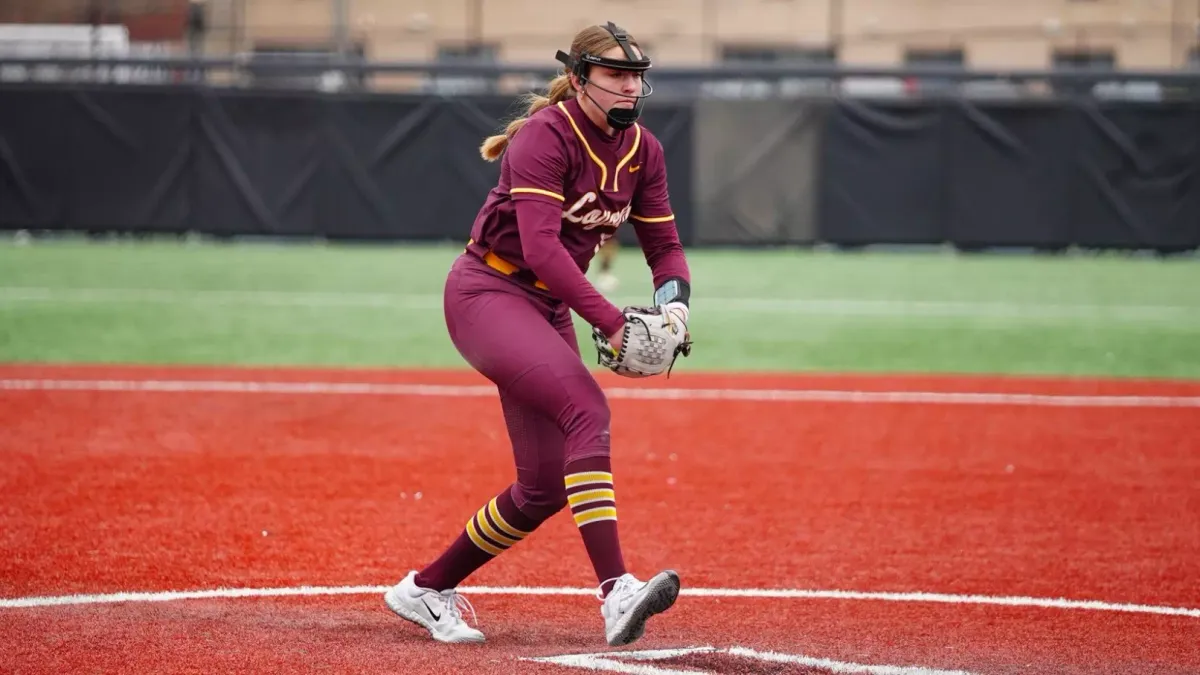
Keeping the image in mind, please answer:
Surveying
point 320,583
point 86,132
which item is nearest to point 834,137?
point 86,132

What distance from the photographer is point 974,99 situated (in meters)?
23.0

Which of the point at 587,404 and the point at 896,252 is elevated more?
the point at 587,404

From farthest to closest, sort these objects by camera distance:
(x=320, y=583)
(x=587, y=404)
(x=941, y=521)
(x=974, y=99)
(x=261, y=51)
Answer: (x=261, y=51), (x=974, y=99), (x=941, y=521), (x=320, y=583), (x=587, y=404)

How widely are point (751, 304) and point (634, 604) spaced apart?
13.2 m

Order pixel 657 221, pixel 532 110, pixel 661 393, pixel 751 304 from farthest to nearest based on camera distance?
pixel 751 304, pixel 661 393, pixel 657 221, pixel 532 110

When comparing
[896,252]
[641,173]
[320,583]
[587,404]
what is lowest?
[896,252]

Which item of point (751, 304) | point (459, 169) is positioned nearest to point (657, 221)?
point (751, 304)

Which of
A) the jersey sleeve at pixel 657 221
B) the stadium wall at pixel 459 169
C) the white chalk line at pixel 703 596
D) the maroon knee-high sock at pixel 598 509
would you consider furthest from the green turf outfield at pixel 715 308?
the maroon knee-high sock at pixel 598 509

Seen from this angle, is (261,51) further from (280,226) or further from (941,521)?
(941,521)

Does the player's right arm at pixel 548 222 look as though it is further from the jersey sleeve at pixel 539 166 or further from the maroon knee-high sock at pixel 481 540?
the maroon knee-high sock at pixel 481 540

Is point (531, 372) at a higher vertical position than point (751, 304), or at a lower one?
higher

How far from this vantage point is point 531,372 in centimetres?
505

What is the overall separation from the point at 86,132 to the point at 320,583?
19.0m

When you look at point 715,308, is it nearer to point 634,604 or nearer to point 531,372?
point 531,372
